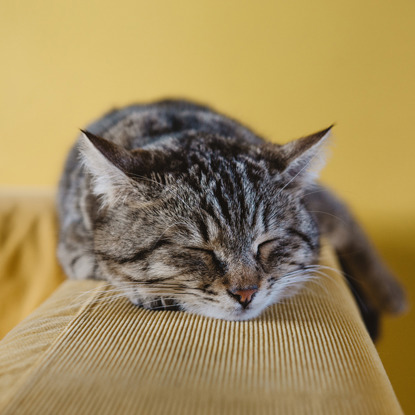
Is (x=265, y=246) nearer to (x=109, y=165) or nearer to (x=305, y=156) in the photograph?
(x=305, y=156)

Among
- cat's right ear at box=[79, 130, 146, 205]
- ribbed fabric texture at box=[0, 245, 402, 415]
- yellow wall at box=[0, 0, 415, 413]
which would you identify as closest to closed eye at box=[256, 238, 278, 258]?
ribbed fabric texture at box=[0, 245, 402, 415]

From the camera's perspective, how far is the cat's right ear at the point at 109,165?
0.82 metres

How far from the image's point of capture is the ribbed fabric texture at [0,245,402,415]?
522 mm

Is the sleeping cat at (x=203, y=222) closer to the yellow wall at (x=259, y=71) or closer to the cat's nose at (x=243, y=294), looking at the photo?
the cat's nose at (x=243, y=294)

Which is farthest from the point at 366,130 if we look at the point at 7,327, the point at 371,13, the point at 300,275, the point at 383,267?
the point at 7,327

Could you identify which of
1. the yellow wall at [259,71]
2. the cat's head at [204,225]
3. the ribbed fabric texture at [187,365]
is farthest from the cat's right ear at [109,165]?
the yellow wall at [259,71]

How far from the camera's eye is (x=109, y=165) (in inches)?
33.0

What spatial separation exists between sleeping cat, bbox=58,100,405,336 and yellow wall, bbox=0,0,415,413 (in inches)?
35.9

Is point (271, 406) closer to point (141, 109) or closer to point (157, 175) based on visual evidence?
point (157, 175)

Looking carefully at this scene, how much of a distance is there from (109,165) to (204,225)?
0.22 metres

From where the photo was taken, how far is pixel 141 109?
4.87 ft

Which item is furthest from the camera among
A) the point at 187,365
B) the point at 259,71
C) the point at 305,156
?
the point at 259,71

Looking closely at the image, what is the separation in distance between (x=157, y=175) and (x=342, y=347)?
1.56 ft

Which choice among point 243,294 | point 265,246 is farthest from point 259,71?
point 243,294
